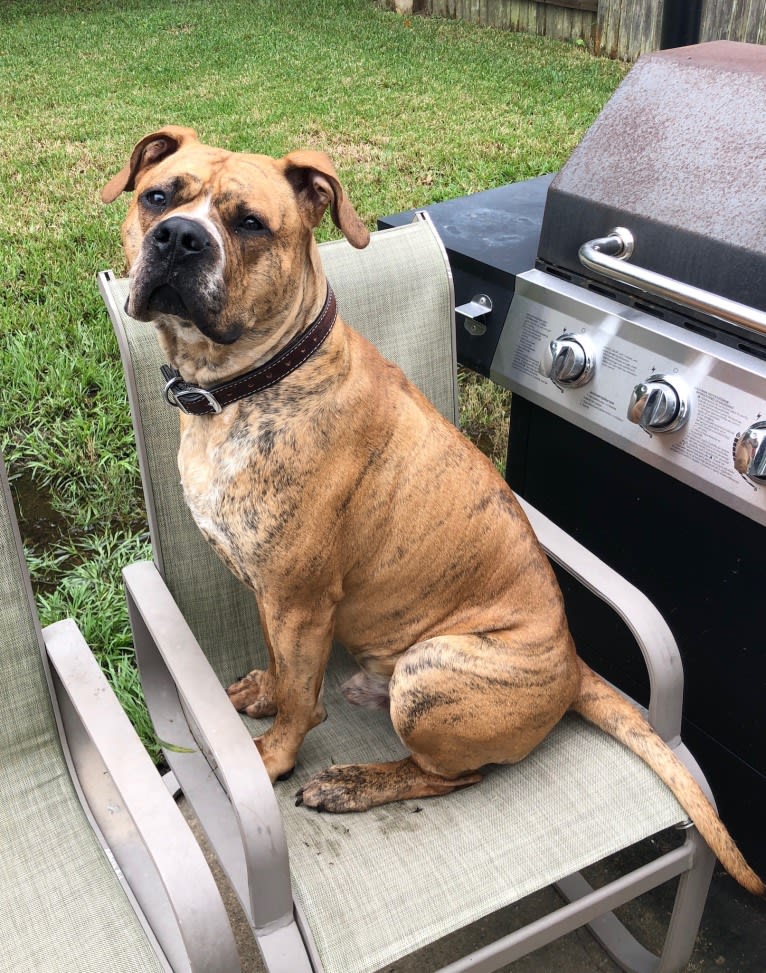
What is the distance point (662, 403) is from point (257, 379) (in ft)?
2.49

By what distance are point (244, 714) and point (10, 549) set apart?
24.0 inches

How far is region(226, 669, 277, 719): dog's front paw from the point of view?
6.41 feet

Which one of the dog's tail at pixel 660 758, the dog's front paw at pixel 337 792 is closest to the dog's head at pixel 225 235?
the dog's front paw at pixel 337 792

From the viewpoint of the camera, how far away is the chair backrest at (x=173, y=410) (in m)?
1.88

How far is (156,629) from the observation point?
1.73 meters

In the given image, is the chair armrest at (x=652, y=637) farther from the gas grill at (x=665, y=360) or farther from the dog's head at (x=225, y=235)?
the dog's head at (x=225, y=235)

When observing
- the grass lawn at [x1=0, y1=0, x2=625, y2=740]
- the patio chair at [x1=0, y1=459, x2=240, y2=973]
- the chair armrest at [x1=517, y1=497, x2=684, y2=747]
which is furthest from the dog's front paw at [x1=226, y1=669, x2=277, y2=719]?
the chair armrest at [x1=517, y1=497, x2=684, y2=747]

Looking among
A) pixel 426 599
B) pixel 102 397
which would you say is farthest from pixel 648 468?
pixel 102 397

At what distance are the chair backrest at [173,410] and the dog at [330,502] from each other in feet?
0.71

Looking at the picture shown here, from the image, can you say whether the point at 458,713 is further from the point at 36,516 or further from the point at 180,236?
the point at 36,516

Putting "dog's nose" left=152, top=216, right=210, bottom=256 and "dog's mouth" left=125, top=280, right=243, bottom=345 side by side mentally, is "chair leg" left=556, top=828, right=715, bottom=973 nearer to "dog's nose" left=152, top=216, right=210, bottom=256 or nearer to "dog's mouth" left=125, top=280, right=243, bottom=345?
"dog's mouth" left=125, top=280, right=243, bottom=345

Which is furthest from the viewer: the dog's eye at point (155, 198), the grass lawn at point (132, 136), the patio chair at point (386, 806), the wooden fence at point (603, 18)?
the wooden fence at point (603, 18)

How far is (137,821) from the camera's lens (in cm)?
137

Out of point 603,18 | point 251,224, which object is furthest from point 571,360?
point 603,18
